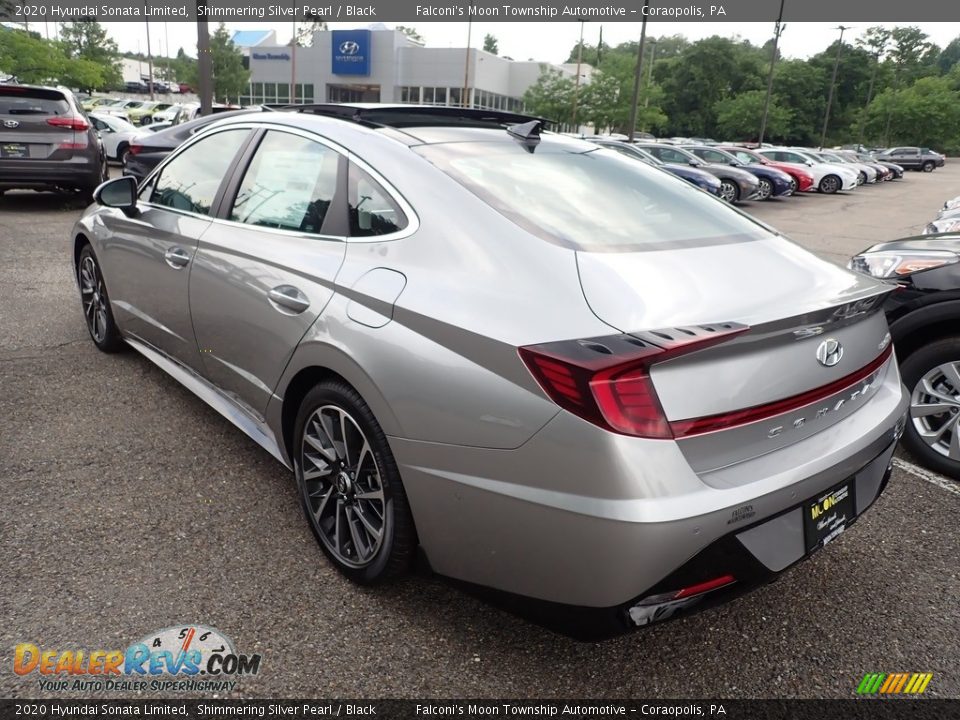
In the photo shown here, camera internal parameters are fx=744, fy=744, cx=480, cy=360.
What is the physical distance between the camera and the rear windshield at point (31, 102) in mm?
9906

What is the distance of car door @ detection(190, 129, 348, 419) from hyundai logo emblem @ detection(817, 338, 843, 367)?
1.52m

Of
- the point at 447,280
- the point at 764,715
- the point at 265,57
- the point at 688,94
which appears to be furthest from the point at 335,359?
the point at 688,94

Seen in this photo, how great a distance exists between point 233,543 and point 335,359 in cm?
95

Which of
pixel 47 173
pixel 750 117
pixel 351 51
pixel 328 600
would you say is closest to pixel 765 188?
pixel 47 173

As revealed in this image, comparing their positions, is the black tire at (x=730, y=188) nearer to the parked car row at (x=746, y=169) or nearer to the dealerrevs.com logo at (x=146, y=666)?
the parked car row at (x=746, y=169)

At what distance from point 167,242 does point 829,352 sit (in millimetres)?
2907

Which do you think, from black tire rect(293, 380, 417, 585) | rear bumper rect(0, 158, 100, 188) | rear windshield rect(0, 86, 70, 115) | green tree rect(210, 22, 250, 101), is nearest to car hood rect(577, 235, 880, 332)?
black tire rect(293, 380, 417, 585)

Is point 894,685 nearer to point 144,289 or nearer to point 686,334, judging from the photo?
point 686,334

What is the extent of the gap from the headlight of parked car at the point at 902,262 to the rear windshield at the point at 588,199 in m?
1.46

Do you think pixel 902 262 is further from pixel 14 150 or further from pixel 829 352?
pixel 14 150

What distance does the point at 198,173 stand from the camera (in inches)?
142

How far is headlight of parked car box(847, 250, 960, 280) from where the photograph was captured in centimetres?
380

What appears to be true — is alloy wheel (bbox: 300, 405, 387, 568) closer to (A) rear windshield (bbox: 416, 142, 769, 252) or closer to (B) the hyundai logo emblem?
(A) rear windshield (bbox: 416, 142, 769, 252)

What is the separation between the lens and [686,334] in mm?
1836
